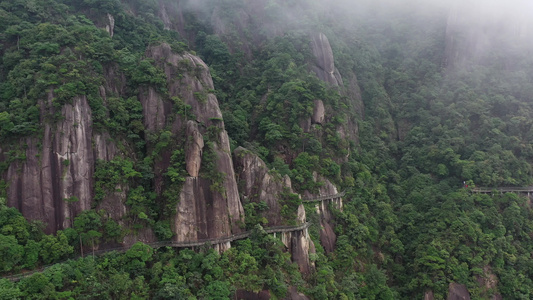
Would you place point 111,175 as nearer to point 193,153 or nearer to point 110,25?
point 193,153

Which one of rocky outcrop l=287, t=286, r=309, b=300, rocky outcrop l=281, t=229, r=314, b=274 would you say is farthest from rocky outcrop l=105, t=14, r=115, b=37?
rocky outcrop l=287, t=286, r=309, b=300

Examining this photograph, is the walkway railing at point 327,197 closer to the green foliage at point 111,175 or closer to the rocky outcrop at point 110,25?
the green foliage at point 111,175

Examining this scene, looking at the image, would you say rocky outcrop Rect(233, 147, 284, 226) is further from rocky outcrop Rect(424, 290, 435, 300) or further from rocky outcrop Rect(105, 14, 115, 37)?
rocky outcrop Rect(105, 14, 115, 37)

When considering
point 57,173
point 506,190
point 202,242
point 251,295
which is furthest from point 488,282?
point 57,173

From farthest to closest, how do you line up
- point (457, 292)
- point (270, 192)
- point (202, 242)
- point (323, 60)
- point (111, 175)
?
point (323, 60)
point (270, 192)
point (457, 292)
point (202, 242)
point (111, 175)

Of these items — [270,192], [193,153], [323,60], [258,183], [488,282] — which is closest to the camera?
[193,153]

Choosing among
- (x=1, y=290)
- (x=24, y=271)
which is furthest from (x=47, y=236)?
(x=1, y=290)
